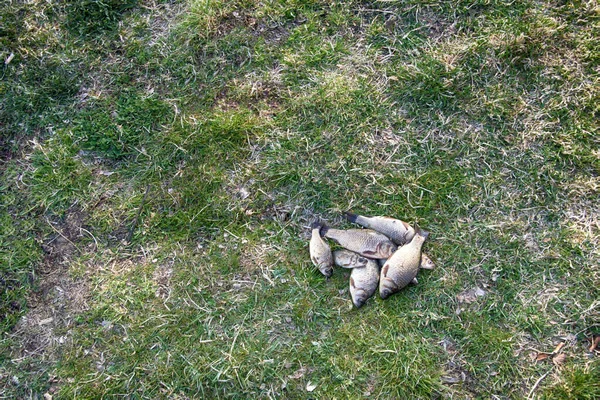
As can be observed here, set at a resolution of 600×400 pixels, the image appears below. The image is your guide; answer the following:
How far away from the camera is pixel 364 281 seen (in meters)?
2.95

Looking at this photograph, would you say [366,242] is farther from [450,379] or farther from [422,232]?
[450,379]

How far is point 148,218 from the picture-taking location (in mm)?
3295

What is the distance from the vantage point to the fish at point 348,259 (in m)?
2.99

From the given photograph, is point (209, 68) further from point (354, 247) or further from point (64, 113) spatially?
point (354, 247)

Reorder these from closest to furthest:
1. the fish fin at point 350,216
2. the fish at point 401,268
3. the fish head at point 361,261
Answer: the fish at point 401,268 → the fish head at point 361,261 → the fish fin at point 350,216

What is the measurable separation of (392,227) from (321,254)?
521 millimetres

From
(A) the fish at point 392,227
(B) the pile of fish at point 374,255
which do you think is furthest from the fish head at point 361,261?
(A) the fish at point 392,227

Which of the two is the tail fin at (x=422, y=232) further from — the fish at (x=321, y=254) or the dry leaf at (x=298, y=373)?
the dry leaf at (x=298, y=373)

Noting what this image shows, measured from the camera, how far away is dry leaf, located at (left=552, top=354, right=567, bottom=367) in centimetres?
290

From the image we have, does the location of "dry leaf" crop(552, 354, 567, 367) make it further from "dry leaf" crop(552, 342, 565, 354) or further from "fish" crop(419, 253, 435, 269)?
"fish" crop(419, 253, 435, 269)

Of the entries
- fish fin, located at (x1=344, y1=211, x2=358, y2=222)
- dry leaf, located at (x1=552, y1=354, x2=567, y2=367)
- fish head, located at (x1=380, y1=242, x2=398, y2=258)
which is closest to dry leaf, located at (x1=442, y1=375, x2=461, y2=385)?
dry leaf, located at (x1=552, y1=354, x2=567, y2=367)

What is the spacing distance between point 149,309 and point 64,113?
169 centimetres

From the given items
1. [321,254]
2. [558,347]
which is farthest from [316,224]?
[558,347]

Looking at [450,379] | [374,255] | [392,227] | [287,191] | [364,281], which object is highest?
[287,191]
